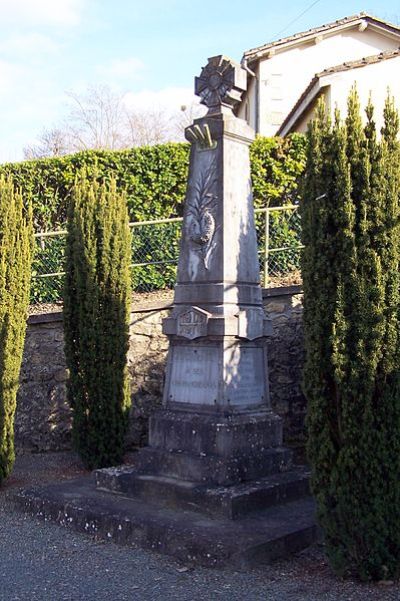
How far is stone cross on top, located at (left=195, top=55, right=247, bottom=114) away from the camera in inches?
249

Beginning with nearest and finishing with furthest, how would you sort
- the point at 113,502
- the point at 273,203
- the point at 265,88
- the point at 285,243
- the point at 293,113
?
1. the point at 113,502
2. the point at 285,243
3. the point at 273,203
4. the point at 293,113
5. the point at 265,88

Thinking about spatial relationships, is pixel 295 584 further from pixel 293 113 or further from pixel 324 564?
pixel 293 113

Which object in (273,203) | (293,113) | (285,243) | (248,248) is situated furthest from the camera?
(293,113)

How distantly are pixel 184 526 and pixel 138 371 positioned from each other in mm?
4048

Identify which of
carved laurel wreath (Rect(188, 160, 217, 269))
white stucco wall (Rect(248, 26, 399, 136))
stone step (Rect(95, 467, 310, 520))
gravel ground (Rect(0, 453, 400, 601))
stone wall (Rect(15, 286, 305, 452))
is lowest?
gravel ground (Rect(0, 453, 400, 601))

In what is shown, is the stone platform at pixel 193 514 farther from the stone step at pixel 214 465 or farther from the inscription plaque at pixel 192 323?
the inscription plaque at pixel 192 323

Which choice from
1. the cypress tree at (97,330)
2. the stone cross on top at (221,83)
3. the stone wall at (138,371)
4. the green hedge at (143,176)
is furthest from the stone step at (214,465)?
the green hedge at (143,176)

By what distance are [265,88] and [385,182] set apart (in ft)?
53.2

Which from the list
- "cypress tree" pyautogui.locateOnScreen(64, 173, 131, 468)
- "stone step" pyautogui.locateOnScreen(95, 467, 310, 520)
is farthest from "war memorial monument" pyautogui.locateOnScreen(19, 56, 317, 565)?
"cypress tree" pyautogui.locateOnScreen(64, 173, 131, 468)

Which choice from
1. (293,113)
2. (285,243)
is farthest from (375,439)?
(293,113)

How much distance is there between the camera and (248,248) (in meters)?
6.31

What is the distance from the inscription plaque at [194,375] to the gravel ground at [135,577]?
1.54 m

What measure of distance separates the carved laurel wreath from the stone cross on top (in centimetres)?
65

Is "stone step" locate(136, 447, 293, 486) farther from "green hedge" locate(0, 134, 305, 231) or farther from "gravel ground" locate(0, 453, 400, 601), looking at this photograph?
"green hedge" locate(0, 134, 305, 231)
